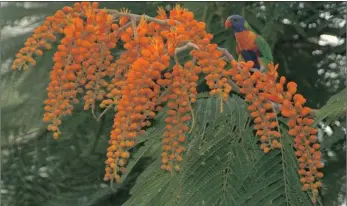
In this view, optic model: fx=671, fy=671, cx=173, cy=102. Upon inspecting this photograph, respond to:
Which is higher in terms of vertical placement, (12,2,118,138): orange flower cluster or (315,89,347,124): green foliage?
(12,2,118,138): orange flower cluster

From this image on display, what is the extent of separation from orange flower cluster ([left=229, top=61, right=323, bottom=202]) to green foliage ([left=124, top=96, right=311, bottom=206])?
0.11m

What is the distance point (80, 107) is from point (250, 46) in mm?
1367

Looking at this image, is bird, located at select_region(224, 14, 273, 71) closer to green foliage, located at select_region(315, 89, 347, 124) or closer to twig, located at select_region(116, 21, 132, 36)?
green foliage, located at select_region(315, 89, 347, 124)

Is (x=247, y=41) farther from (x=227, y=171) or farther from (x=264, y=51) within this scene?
(x=227, y=171)

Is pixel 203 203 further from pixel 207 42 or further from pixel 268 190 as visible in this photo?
pixel 207 42

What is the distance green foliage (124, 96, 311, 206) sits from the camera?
6.70 ft

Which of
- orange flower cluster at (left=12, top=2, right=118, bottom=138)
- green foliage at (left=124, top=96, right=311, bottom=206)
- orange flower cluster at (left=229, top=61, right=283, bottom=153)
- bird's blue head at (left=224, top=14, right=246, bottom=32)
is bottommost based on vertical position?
green foliage at (left=124, top=96, right=311, bottom=206)

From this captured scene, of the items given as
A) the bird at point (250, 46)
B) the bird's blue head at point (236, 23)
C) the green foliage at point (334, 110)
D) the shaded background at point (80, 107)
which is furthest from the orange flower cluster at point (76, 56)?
the shaded background at point (80, 107)

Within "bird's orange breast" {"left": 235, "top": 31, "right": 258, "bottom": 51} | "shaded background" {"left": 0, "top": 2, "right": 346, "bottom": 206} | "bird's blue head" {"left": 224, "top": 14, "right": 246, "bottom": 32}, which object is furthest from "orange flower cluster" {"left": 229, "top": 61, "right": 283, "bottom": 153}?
"shaded background" {"left": 0, "top": 2, "right": 346, "bottom": 206}

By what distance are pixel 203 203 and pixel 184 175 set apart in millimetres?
115

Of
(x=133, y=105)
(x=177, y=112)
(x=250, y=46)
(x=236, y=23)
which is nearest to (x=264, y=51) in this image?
(x=250, y=46)

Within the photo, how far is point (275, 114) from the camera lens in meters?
1.97

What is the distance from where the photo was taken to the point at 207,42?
1.92 m

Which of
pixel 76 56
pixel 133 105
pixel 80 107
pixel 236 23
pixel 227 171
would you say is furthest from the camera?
pixel 80 107
